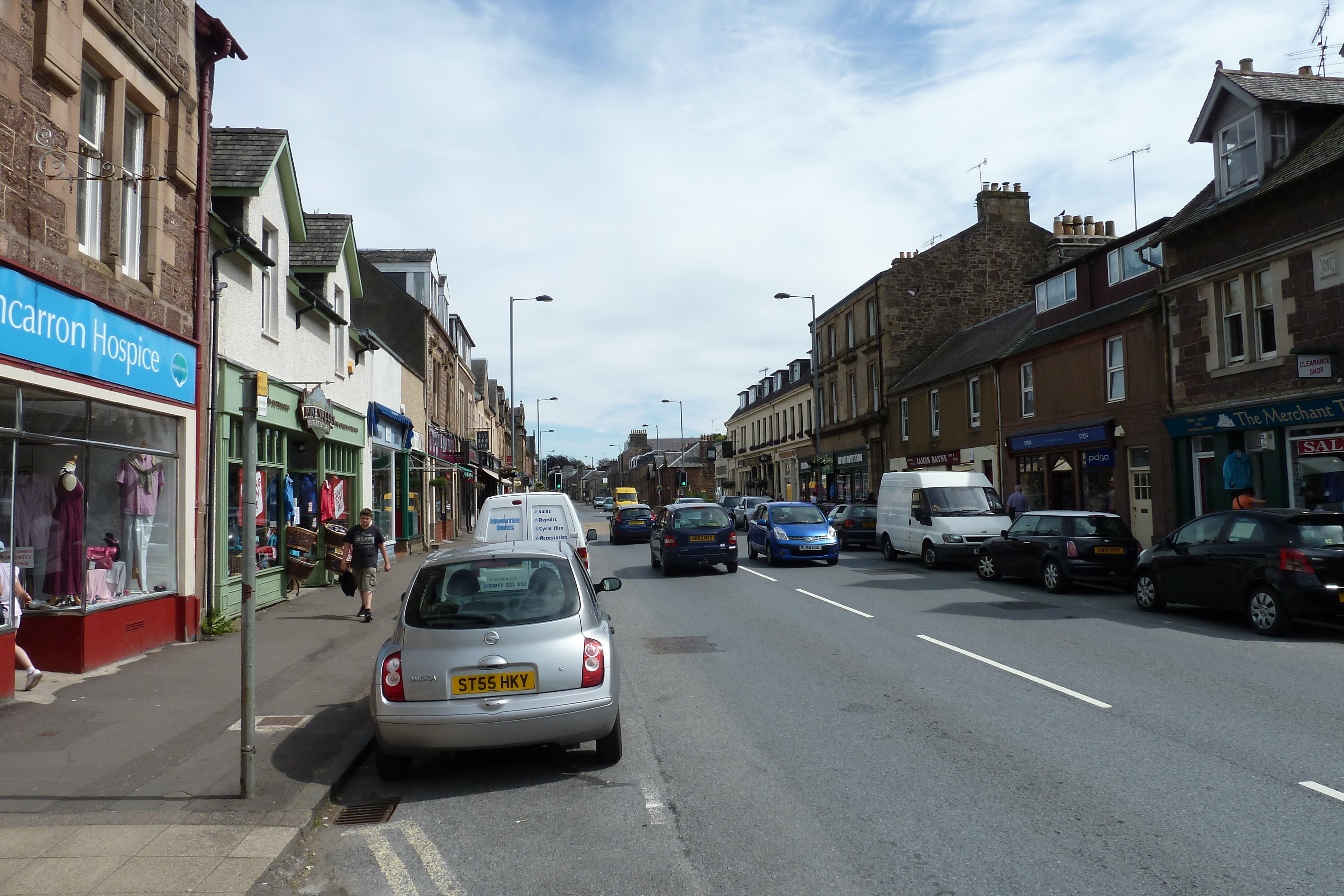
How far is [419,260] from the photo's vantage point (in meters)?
33.3

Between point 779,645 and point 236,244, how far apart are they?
8779 mm

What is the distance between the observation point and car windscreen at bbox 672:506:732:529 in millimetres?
20453

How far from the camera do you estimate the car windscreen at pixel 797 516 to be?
875 inches

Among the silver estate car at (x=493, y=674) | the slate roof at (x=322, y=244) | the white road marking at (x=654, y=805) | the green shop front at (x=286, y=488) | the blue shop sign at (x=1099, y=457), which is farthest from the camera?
the blue shop sign at (x=1099, y=457)

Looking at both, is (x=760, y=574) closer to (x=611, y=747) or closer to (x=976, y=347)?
(x=611, y=747)

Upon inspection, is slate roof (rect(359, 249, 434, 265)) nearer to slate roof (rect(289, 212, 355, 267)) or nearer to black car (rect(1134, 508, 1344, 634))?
slate roof (rect(289, 212, 355, 267))

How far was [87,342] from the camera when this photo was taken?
29.1 ft

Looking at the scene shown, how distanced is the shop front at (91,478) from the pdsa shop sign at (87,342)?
1 cm

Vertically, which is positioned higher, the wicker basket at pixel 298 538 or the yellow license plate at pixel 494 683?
the wicker basket at pixel 298 538

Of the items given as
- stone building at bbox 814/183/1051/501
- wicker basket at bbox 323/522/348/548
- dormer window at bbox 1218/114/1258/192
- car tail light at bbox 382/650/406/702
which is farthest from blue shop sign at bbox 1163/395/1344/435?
stone building at bbox 814/183/1051/501

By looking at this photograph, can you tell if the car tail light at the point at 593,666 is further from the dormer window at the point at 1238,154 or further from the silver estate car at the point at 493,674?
the dormer window at the point at 1238,154

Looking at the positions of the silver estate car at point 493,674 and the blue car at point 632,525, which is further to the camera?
the blue car at point 632,525

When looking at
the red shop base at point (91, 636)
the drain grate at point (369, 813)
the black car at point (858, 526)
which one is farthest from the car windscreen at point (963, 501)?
the drain grate at point (369, 813)

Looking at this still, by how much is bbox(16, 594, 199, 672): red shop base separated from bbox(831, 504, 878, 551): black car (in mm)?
20685
